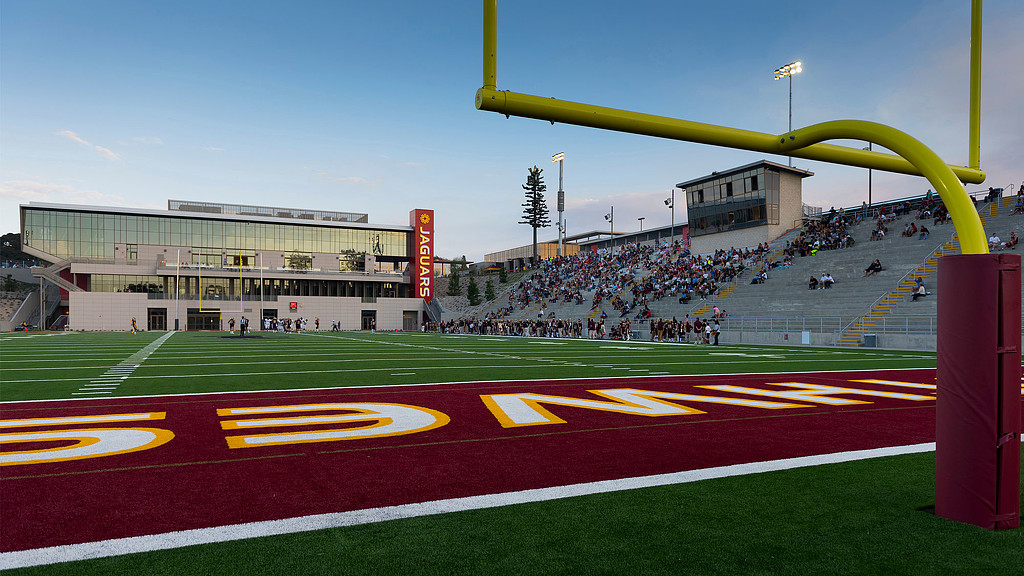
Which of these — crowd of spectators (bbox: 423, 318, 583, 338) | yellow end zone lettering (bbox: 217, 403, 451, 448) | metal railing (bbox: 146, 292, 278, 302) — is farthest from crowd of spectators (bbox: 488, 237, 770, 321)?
yellow end zone lettering (bbox: 217, 403, 451, 448)

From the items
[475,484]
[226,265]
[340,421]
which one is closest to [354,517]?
[475,484]

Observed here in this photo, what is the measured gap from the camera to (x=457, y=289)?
6894cm

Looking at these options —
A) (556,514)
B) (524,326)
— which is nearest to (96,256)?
(524,326)

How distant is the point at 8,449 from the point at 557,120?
498 centimetres

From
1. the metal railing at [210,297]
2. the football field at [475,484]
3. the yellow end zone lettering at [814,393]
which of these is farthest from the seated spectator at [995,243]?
the metal railing at [210,297]

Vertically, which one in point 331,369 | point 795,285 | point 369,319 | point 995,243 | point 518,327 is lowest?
point 369,319

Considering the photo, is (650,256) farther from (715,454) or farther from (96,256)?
(96,256)

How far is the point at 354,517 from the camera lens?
139 inches

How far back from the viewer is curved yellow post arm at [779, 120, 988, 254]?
11.0 feet

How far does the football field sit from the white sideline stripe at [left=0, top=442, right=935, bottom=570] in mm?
16

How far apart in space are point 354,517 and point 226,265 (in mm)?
64337

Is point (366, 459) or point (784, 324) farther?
point (784, 324)

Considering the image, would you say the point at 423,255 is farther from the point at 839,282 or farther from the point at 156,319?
the point at 839,282

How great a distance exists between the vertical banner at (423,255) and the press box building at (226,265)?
10 cm
